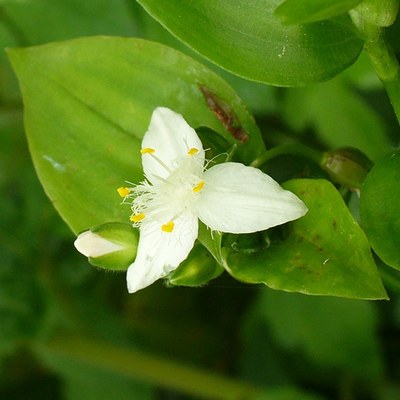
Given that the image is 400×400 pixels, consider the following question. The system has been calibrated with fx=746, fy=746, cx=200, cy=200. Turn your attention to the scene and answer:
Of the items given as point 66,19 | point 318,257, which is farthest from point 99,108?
point 66,19

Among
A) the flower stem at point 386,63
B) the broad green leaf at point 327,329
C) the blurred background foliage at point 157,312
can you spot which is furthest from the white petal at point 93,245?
the broad green leaf at point 327,329

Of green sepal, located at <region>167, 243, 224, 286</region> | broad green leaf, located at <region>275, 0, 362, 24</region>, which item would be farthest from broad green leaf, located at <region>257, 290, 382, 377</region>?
broad green leaf, located at <region>275, 0, 362, 24</region>

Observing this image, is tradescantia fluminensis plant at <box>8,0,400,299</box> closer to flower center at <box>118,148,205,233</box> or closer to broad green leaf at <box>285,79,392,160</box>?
flower center at <box>118,148,205,233</box>

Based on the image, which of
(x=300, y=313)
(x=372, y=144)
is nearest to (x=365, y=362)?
(x=300, y=313)

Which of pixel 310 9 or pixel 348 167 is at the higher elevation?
pixel 310 9

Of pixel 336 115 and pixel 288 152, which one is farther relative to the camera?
pixel 336 115

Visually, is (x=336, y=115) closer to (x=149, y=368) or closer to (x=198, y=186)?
(x=149, y=368)

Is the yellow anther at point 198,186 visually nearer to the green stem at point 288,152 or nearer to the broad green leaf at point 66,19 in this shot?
the green stem at point 288,152

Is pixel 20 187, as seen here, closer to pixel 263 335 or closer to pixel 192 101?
pixel 263 335
